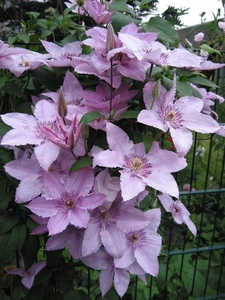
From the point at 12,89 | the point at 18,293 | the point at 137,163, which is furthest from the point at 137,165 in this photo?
the point at 18,293

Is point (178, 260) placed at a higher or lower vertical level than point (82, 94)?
lower

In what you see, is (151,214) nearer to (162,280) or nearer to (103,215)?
(103,215)

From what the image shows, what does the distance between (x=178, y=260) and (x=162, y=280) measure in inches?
5.2

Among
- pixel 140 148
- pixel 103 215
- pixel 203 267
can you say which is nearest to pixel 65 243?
pixel 103 215

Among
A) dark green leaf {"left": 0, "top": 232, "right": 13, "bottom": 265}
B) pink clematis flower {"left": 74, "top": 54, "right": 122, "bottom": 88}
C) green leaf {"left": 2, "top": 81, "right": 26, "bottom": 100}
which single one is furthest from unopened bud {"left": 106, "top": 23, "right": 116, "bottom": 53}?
dark green leaf {"left": 0, "top": 232, "right": 13, "bottom": 265}

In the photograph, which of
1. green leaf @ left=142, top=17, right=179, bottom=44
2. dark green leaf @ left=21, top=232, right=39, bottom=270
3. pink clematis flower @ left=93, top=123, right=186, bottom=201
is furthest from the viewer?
dark green leaf @ left=21, top=232, right=39, bottom=270

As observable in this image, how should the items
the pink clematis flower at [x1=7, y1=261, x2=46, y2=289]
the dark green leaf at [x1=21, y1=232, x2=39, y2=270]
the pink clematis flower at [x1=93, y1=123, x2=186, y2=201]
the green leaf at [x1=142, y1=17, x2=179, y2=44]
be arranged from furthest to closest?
the pink clematis flower at [x1=7, y1=261, x2=46, y2=289], the dark green leaf at [x1=21, y1=232, x2=39, y2=270], the green leaf at [x1=142, y1=17, x2=179, y2=44], the pink clematis flower at [x1=93, y1=123, x2=186, y2=201]

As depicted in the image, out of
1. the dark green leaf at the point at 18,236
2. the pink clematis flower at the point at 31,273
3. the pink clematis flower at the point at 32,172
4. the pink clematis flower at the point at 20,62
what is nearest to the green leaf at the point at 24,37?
the pink clematis flower at the point at 20,62

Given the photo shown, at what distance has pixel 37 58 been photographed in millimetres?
715

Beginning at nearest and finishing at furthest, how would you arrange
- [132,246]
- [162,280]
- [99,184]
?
1. [99,184]
2. [132,246]
3. [162,280]

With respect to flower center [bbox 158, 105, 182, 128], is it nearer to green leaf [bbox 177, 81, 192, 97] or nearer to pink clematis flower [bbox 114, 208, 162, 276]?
green leaf [bbox 177, 81, 192, 97]

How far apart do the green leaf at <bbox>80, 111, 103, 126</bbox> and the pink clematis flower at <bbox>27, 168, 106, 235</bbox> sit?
84 mm

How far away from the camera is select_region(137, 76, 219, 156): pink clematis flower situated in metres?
0.57

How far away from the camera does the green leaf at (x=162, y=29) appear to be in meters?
0.66
